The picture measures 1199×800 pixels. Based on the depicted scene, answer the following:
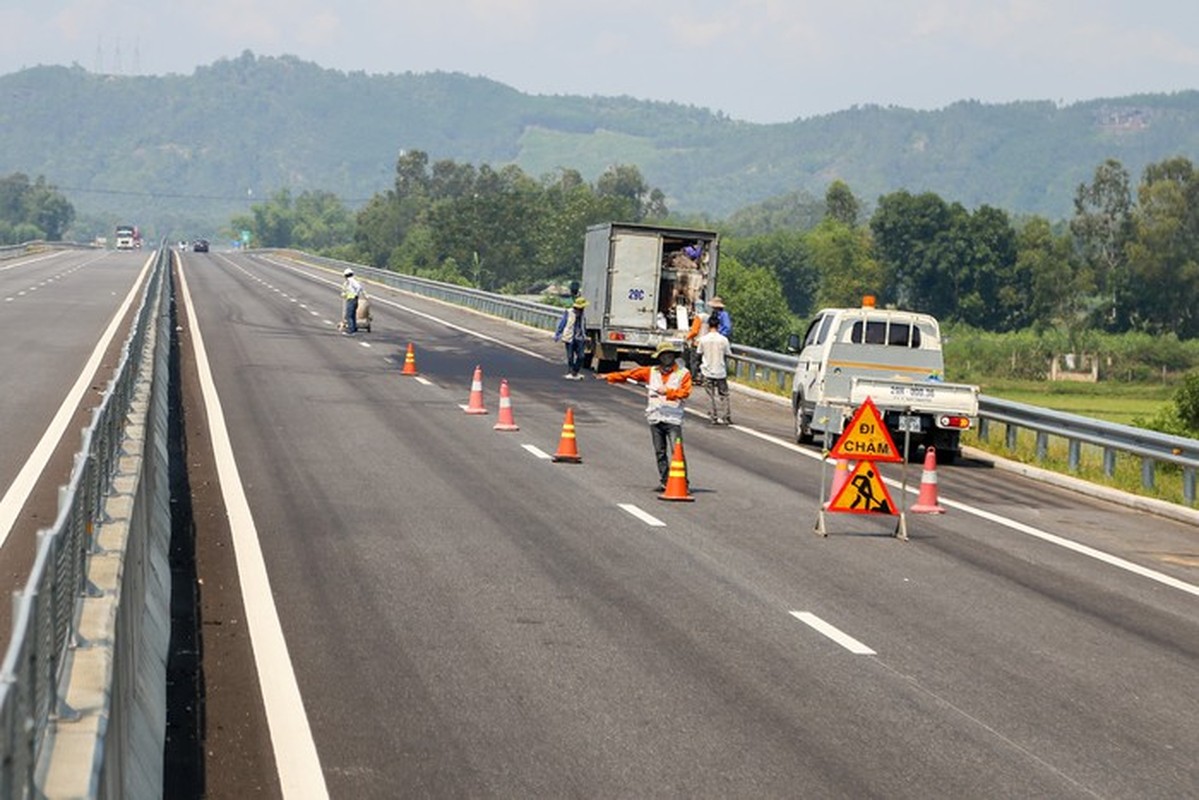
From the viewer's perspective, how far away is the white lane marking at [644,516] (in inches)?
753

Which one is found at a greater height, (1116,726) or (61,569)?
(61,569)

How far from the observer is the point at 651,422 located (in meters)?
22.1

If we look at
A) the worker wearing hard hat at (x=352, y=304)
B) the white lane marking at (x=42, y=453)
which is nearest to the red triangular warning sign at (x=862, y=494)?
the white lane marking at (x=42, y=453)

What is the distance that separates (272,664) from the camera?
1193cm

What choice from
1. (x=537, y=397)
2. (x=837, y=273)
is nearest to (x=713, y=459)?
(x=537, y=397)

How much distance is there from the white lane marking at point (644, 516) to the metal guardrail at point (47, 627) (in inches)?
300

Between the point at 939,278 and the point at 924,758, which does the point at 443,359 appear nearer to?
the point at 924,758

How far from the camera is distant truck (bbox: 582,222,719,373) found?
43.2 meters

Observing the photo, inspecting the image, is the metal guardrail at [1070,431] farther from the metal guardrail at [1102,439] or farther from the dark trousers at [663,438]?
the dark trousers at [663,438]

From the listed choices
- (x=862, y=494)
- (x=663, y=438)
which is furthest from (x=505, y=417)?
(x=862, y=494)

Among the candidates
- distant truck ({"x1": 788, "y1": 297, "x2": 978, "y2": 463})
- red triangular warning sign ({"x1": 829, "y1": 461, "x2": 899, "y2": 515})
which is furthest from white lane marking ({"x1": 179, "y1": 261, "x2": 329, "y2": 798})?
distant truck ({"x1": 788, "y1": 297, "x2": 978, "y2": 463})

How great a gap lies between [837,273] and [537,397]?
164 meters

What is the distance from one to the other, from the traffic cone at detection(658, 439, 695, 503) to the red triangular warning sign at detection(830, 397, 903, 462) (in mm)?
2371

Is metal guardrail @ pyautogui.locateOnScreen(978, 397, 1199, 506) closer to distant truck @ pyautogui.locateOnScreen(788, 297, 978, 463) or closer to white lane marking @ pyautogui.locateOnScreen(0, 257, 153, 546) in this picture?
distant truck @ pyautogui.locateOnScreen(788, 297, 978, 463)
